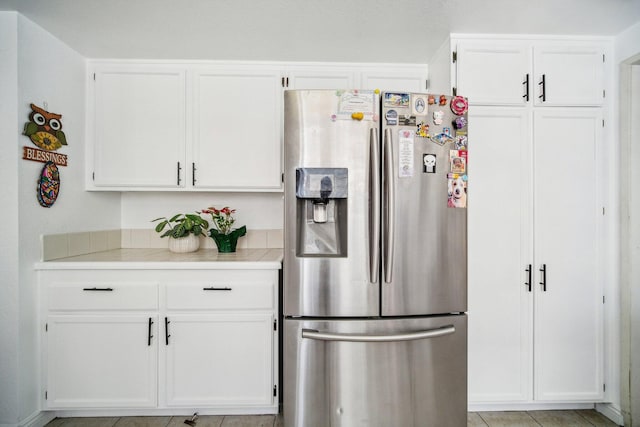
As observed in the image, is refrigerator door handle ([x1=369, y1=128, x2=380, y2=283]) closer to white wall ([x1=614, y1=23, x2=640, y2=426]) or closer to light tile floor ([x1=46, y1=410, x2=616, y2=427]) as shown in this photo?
light tile floor ([x1=46, y1=410, x2=616, y2=427])

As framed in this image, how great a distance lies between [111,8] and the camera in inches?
67.1

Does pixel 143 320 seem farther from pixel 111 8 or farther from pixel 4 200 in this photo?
pixel 111 8

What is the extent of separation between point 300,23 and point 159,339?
2.01 meters

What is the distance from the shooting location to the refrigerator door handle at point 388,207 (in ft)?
4.79

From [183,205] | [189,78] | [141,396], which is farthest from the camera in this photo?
[183,205]

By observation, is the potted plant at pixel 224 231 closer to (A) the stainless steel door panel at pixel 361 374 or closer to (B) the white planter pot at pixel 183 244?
(B) the white planter pot at pixel 183 244

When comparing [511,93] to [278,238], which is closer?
[511,93]

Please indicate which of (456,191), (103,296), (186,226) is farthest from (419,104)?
(103,296)

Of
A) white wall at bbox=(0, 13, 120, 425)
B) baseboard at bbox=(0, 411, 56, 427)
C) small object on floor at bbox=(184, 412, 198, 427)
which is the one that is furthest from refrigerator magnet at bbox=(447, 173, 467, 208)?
baseboard at bbox=(0, 411, 56, 427)

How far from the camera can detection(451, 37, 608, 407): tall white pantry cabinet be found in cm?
193

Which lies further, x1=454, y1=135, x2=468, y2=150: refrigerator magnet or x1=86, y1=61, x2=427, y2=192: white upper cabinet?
x1=86, y1=61, x2=427, y2=192: white upper cabinet

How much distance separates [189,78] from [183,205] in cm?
96

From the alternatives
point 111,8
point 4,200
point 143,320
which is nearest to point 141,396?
point 143,320

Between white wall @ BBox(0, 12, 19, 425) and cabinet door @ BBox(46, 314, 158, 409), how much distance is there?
0.17 meters
